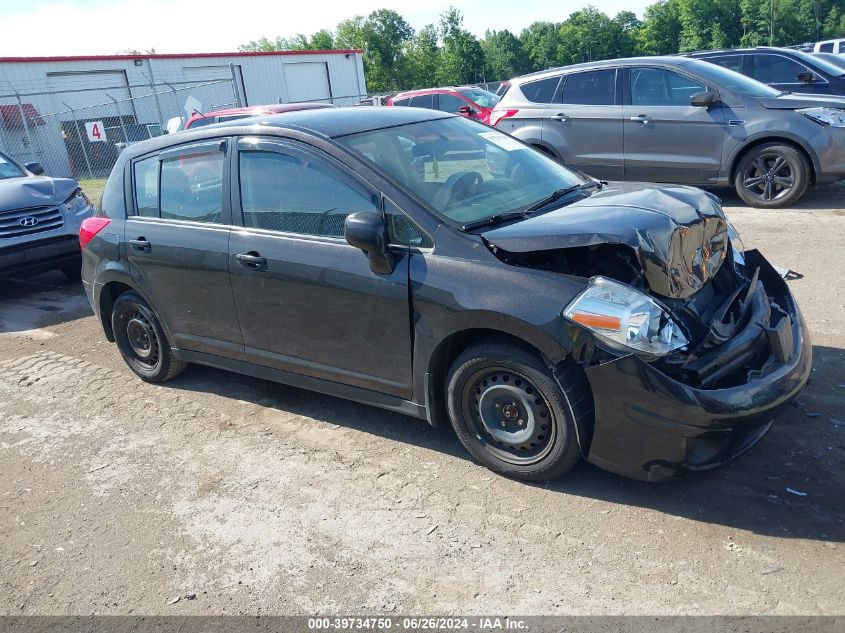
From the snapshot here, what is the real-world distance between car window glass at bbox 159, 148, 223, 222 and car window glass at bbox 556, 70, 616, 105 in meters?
6.49

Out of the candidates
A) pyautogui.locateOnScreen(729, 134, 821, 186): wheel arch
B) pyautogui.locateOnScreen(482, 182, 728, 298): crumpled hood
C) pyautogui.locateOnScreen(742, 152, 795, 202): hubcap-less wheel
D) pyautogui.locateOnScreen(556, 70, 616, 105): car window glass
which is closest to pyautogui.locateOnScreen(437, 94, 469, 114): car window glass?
pyautogui.locateOnScreen(556, 70, 616, 105): car window glass

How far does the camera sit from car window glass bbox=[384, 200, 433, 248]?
350cm

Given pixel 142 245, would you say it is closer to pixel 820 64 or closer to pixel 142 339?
pixel 142 339

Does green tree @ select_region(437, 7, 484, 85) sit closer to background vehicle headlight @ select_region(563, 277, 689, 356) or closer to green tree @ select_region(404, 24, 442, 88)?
green tree @ select_region(404, 24, 442, 88)

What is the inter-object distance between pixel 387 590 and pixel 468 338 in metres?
1.22

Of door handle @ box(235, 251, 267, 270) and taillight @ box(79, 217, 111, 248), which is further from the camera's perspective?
taillight @ box(79, 217, 111, 248)

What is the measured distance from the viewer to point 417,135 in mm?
4137

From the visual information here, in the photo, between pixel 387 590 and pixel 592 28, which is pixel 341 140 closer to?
pixel 387 590

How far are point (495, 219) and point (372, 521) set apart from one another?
5.28 feet

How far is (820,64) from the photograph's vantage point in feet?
33.8

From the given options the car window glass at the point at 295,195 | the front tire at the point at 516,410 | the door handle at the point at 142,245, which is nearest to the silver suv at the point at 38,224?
Answer: the door handle at the point at 142,245

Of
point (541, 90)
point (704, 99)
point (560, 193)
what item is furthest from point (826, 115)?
point (560, 193)

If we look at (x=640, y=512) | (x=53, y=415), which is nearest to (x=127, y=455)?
(x=53, y=415)

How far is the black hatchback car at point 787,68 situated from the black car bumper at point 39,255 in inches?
381
